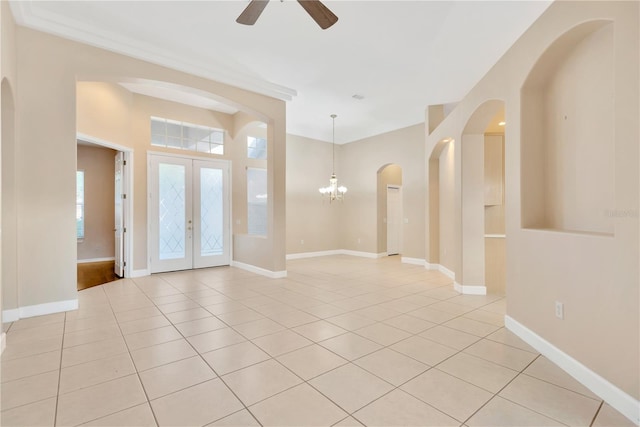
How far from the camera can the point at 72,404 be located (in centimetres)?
190

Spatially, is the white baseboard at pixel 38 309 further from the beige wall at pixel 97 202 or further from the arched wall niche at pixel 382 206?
the arched wall niche at pixel 382 206

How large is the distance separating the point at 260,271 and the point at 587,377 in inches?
197

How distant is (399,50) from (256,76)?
2.34 meters

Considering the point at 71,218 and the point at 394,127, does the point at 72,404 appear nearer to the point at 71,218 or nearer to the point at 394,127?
the point at 71,218

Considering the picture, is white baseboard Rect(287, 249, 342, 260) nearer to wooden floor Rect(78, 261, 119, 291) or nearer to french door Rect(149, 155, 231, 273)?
french door Rect(149, 155, 231, 273)

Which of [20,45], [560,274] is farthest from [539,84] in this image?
[20,45]

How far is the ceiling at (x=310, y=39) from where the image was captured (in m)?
3.30

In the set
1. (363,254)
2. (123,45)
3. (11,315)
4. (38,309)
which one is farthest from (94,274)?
(363,254)

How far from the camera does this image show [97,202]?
824 centimetres

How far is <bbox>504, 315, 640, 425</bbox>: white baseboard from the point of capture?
1803mm

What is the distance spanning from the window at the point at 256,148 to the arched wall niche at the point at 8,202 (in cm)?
447

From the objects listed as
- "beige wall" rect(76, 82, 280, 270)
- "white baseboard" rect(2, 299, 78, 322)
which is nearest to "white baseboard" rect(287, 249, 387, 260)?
"beige wall" rect(76, 82, 280, 270)

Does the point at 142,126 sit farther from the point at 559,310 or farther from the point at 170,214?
the point at 559,310

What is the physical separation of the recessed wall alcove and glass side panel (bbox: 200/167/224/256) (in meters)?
5.91
